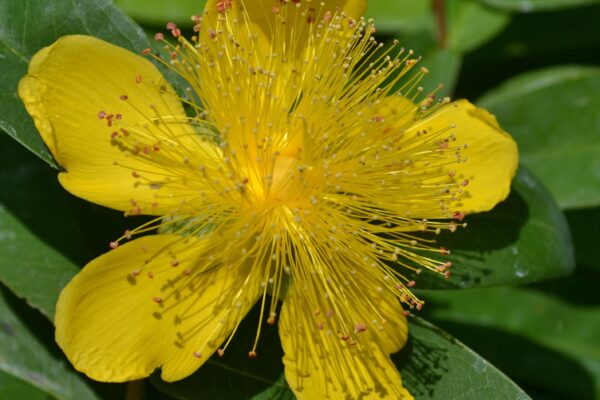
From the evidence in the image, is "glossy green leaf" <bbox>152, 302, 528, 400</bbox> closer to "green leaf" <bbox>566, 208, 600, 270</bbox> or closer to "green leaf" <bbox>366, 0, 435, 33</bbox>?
"green leaf" <bbox>566, 208, 600, 270</bbox>

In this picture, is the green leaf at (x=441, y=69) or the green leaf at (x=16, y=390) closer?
the green leaf at (x=16, y=390)

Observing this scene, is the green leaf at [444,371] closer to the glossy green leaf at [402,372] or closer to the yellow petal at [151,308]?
the glossy green leaf at [402,372]

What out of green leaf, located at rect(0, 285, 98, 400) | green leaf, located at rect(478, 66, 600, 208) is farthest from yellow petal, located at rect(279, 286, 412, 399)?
green leaf, located at rect(478, 66, 600, 208)

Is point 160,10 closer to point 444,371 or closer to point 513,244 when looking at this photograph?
point 513,244

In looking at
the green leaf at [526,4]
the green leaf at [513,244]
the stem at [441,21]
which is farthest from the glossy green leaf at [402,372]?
the green leaf at [526,4]

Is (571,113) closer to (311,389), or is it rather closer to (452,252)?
(452,252)

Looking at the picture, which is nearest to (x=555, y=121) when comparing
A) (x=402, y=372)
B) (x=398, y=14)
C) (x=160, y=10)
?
(x=398, y=14)

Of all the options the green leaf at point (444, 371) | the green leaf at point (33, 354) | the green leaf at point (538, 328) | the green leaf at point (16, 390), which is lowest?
Answer: the green leaf at point (16, 390)
